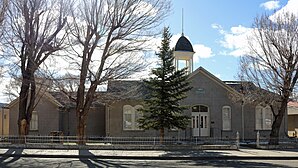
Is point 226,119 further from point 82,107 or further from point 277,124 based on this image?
point 82,107

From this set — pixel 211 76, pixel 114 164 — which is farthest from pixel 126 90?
pixel 114 164

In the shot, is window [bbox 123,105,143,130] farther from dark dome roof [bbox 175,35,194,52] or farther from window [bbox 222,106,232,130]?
window [bbox 222,106,232,130]

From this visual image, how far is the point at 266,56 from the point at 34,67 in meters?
15.2

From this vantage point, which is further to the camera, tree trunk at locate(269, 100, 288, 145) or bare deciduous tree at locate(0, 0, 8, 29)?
tree trunk at locate(269, 100, 288, 145)

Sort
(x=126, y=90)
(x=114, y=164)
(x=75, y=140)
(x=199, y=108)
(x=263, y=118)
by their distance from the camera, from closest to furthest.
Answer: (x=114, y=164) → (x=75, y=140) → (x=126, y=90) → (x=199, y=108) → (x=263, y=118)

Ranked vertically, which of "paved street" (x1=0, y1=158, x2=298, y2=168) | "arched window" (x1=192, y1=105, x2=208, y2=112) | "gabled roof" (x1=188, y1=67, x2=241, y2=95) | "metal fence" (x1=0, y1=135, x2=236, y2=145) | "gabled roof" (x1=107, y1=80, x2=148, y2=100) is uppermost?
"gabled roof" (x1=188, y1=67, x2=241, y2=95)

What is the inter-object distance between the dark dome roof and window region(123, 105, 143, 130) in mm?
7038

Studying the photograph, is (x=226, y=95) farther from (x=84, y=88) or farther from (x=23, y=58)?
(x=23, y=58)

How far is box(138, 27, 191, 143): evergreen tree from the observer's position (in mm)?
26688

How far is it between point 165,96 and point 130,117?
8906mm

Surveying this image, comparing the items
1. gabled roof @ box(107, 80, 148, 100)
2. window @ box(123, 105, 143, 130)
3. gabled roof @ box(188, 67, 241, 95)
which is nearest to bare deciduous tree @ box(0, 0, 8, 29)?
gabled roof @ box(107, 80, 148, 100)

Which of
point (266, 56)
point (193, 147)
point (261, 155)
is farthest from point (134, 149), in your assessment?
point (266, 56)

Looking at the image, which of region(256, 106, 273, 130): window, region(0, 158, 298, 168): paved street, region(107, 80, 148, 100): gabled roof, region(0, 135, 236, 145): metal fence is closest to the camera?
region(0, 158, 298, 168): paved street

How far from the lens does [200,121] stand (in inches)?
1390
